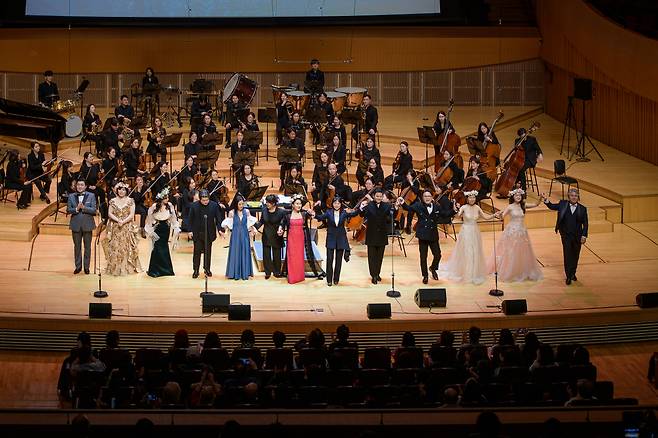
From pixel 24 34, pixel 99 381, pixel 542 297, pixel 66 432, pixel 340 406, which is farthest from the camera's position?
pixel 24 34

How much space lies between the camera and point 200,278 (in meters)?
14.8

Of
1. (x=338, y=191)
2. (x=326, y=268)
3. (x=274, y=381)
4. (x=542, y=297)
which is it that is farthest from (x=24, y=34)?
(x=274, y=381)

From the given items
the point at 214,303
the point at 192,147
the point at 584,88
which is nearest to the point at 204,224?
the point at 214,303

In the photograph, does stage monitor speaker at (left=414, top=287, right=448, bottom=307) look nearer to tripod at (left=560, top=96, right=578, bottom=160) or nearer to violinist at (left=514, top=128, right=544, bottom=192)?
violinist at (left=514, top=128, right=544, bottom=192)

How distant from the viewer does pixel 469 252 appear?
570 inches

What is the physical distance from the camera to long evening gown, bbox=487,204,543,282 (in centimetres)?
1437

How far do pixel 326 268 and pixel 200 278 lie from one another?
4.90 ft

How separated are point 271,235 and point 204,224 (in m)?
0.79

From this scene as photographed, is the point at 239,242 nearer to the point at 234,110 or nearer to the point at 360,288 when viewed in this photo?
the point at 360,288

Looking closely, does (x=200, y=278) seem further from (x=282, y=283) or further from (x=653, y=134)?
(x=653, y=134)

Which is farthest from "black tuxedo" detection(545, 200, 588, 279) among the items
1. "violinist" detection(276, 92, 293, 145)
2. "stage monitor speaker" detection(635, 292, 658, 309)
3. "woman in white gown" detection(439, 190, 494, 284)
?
"violinist" detection(276, 92, 293, 145)

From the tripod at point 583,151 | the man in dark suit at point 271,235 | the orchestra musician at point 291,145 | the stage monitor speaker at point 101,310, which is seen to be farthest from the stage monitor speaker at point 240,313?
the tripod at point 583,151

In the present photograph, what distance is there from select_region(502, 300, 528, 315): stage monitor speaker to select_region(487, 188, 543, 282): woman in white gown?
50.4 inches

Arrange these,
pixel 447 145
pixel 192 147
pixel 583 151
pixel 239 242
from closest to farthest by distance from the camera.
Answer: pixel 239 242
pixel 192 147
pixel 447 145
pixel 583 151
